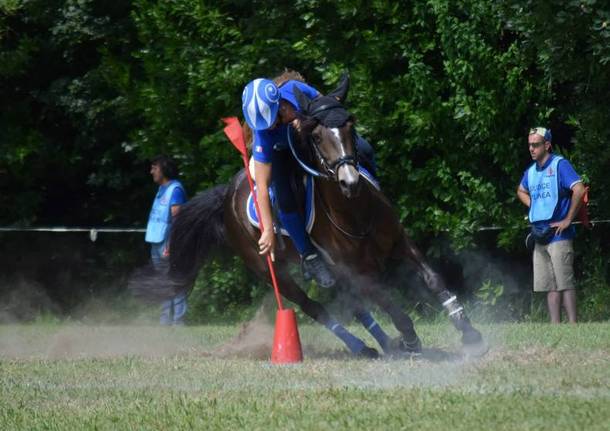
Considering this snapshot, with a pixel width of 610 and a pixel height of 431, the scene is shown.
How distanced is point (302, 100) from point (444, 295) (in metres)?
1.76

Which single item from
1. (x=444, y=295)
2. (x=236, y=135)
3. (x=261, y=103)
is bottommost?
(x=444, y=295)

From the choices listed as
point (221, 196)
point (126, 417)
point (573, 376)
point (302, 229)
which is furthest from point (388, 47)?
point (126, 417)

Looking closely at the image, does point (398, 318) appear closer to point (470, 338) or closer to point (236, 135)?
point (470, 338)

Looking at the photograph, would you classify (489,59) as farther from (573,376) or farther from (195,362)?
(573,376)

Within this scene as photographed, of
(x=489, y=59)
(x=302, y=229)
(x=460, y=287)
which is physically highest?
(x=489, y=59)

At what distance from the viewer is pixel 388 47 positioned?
45.7 ft

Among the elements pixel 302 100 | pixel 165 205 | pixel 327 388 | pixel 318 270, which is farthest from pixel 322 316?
pixel 165 205

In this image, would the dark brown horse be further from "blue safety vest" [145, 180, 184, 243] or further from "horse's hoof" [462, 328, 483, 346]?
"blue safety vest" [145, 180, 184, 243]

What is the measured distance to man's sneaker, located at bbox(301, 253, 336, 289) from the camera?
370 inches

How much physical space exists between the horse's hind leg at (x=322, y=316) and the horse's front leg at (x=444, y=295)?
824mm

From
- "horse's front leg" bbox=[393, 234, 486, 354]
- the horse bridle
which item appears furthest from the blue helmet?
"horse's front leg" bbox=[393, 234, 486, 354]

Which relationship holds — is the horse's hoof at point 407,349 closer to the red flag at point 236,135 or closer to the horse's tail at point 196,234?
the red flag at point 236,135

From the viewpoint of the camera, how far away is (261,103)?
884cm

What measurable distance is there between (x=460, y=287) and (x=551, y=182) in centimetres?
281
